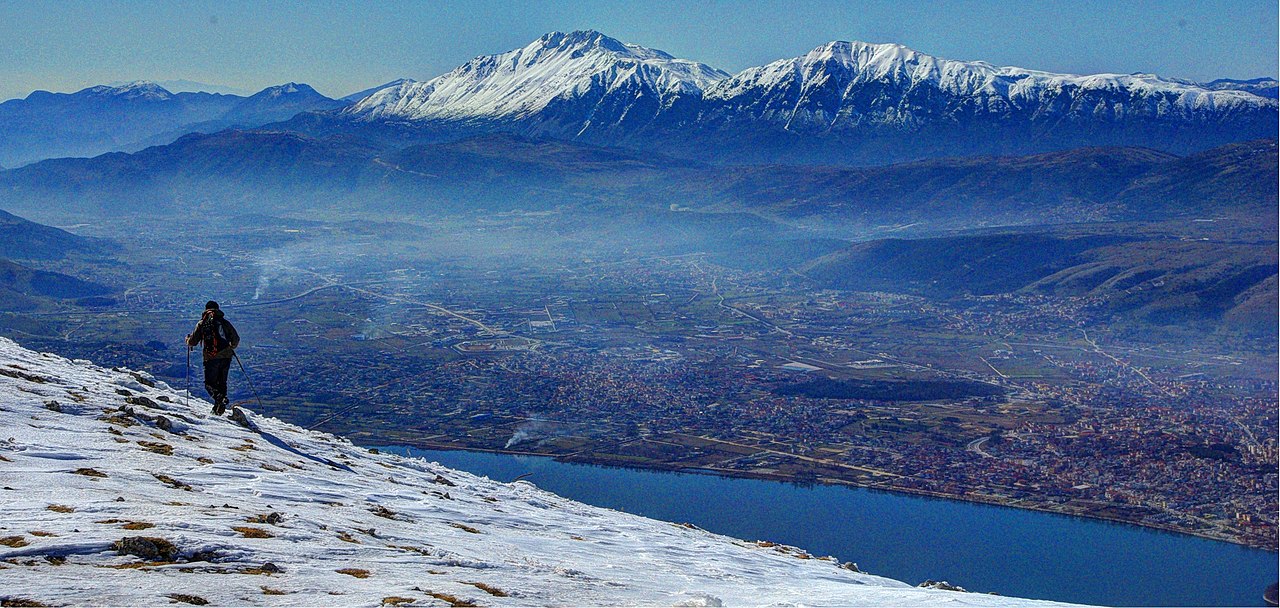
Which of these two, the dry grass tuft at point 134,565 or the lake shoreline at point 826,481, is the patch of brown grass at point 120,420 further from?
the lake shoreline at point 826,481

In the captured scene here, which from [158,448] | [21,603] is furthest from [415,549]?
[158,448]

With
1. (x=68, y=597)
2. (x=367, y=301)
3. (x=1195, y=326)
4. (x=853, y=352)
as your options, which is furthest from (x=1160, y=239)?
(x=68, y=597)

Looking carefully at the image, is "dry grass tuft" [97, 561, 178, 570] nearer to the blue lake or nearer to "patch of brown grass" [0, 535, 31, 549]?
"patch of brown grass" [0, 535, 31, 549]

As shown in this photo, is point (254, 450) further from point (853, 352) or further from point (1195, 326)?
point (1195, 326)

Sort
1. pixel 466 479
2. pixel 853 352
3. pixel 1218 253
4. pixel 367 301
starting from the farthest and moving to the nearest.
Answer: pixel 1218 253 → pixel 367 301 → pixel 853 352 → pixel 466 479

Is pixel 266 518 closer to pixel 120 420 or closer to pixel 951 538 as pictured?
pixel 120 420
